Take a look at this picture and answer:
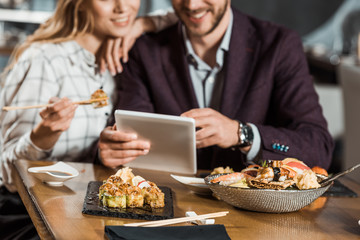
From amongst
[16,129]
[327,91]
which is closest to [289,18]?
[327,91]

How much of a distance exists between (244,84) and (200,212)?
36.1 inches

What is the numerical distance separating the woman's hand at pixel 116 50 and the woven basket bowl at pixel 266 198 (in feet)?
3.28

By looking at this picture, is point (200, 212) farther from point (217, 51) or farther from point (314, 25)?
point (314, 25)

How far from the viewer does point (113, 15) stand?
212 cm

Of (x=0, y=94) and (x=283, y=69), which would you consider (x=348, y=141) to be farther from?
(x=0, y=94)

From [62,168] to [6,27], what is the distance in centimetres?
559

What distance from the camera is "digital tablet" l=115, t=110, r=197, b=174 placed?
153cm

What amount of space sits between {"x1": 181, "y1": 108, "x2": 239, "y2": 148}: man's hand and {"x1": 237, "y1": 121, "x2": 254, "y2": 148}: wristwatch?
2 centimetres

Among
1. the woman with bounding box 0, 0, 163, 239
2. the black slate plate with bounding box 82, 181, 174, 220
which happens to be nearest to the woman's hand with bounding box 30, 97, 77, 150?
the woman with bounding box 0, 0, 163, 239

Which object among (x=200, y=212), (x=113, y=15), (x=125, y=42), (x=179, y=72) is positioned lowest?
(x=200, y=212)

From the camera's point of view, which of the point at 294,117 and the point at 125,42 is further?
the point at 125,42

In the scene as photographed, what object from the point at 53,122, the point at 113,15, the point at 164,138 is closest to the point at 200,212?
the point at 164,138

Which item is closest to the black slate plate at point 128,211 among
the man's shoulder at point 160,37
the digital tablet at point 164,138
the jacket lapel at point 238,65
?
the digital tablet at point 164,138

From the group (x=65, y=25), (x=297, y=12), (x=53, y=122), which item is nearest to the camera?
(x=53, y=122)
